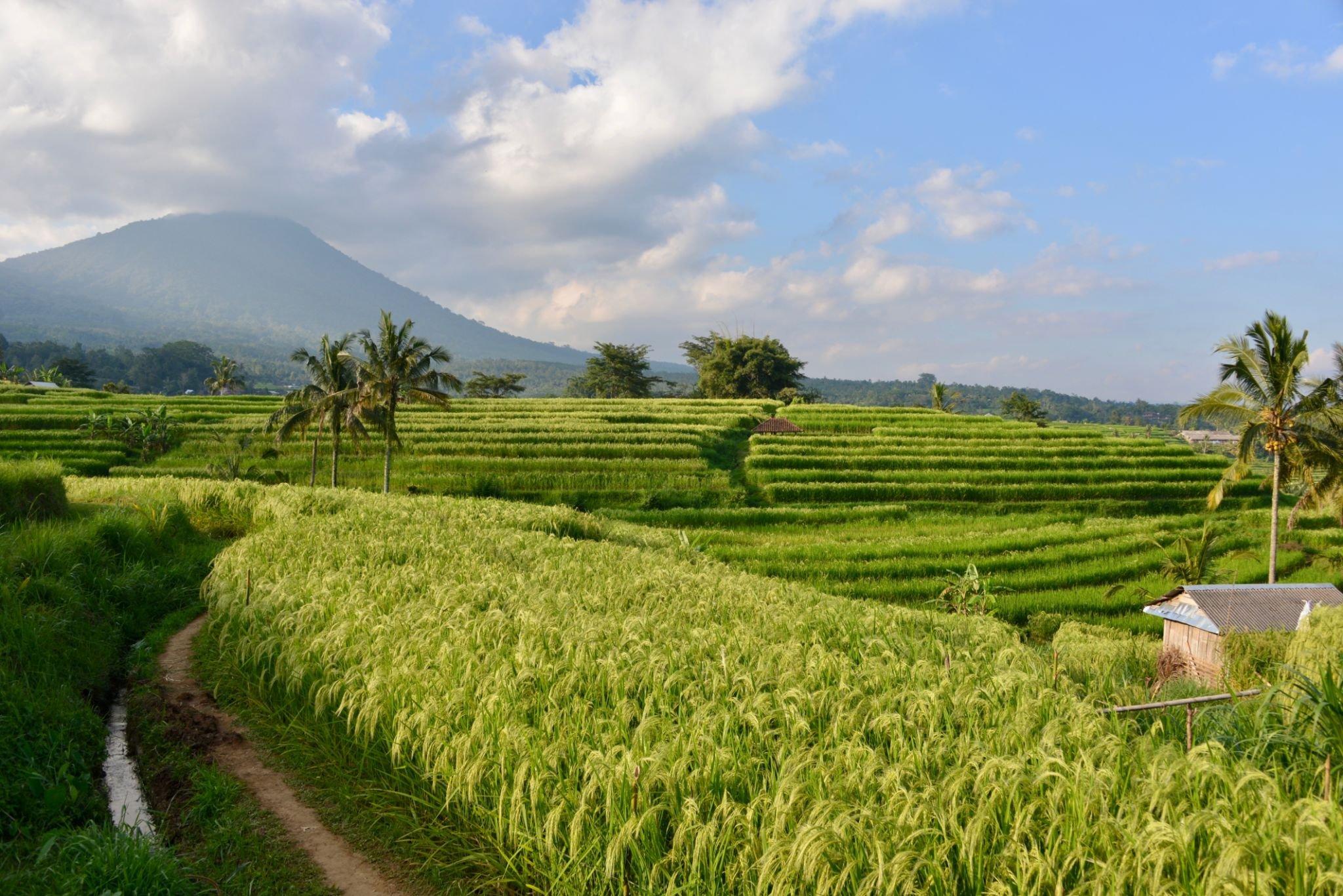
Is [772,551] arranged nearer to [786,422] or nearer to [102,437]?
[786,422]

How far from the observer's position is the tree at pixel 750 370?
268 ft

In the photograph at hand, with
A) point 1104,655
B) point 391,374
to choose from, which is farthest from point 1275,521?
point 391,374

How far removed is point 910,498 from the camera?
35.2 m

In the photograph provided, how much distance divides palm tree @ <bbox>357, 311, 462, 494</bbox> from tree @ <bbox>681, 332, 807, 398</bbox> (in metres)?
52.9

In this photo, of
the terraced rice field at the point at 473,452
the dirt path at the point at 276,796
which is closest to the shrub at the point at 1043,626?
the terraced rice field at the point at 473,452

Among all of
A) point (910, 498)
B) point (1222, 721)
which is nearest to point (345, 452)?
point (910, 498)

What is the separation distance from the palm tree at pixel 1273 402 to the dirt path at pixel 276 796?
2691cm

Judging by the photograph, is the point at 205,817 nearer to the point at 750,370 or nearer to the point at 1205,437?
the point at 750,370

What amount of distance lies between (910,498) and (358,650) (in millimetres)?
31925

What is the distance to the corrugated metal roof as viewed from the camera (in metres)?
17.7

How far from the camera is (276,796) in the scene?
20.8 ft

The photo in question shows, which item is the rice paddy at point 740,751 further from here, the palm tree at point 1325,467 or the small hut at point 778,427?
the small hut at point 778,427

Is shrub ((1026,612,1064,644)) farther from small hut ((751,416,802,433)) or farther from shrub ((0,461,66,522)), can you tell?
small hut ((751,416,802,433))

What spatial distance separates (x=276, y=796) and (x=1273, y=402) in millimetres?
29313
